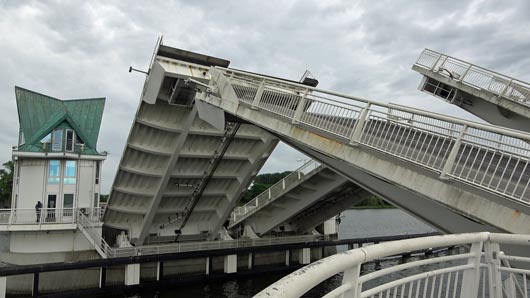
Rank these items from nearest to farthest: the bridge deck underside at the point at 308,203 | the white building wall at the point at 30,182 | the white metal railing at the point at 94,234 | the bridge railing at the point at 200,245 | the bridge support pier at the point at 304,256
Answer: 1. the white metal railing at the point at 94,234
2. the white building wall at the point at 30,182
3. the bridge railing at the point at 200,245
4. the bridge deck underside at the point at 308,203
5. the bridge support pier at the point at 304,256

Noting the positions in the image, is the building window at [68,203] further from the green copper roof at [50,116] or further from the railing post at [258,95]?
the railing post at [258,95]

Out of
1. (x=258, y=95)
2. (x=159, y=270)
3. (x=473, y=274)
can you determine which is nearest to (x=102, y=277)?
(x=159, y=270)

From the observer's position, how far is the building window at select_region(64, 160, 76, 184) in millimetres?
19656

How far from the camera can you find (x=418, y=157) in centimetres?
743

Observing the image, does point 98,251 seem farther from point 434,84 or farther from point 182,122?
point 434,84

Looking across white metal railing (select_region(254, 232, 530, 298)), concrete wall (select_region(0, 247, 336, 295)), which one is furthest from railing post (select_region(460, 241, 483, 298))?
concrete wall (select_region(0, 247, 336, 295))

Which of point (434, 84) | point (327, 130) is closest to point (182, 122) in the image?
point (327, 130)

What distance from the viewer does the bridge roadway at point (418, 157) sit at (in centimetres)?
605

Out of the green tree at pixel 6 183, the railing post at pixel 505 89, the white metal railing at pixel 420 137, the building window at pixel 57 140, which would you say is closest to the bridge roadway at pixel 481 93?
the railing post at pixel 505 89

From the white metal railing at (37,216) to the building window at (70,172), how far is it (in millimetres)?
1498

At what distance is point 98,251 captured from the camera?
728 inches

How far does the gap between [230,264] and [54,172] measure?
33.0 feet

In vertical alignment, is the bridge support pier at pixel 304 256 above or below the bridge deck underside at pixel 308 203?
below

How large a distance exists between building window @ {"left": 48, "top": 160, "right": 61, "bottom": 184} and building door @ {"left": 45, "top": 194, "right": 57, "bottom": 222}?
28.9 inches
